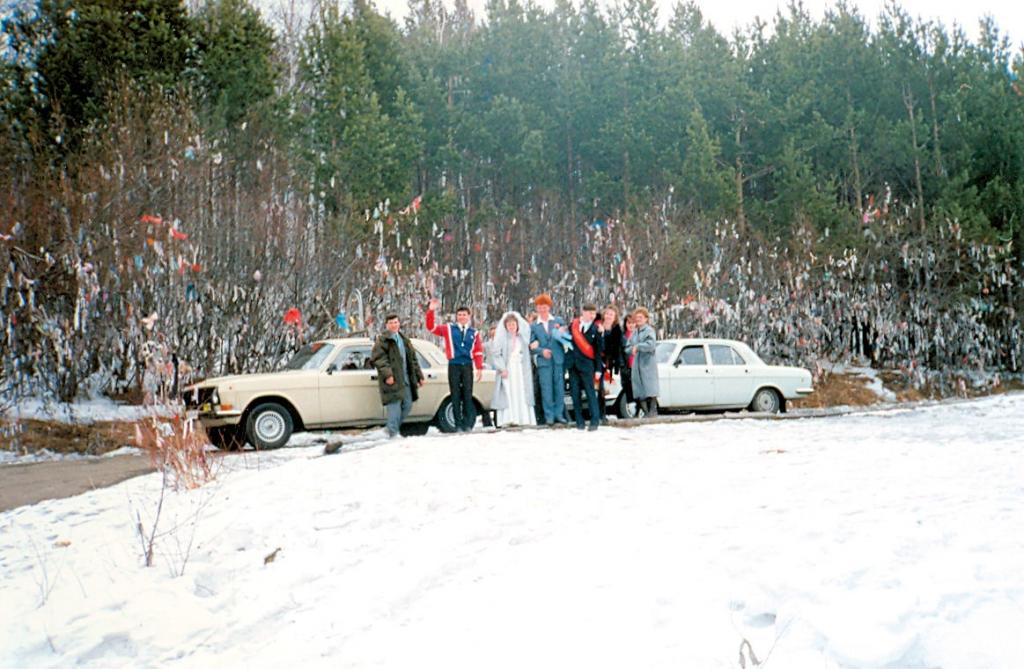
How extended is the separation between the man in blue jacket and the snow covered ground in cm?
392

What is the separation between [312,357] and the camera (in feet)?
45.4

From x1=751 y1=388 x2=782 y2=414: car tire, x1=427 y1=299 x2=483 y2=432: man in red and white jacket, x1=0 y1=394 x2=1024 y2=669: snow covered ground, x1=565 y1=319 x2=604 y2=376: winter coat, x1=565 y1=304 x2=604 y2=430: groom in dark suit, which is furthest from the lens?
x1=751 y1=388 x2=782 y2=414: car tire

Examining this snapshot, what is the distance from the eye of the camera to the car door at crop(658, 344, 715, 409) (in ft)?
55.8

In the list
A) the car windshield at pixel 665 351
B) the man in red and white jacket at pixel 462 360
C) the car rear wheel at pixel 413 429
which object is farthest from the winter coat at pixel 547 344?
the car windshield at pixel 665 351

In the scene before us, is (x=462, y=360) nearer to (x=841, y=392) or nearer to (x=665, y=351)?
(x=665, y=351)

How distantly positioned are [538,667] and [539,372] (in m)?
9.09

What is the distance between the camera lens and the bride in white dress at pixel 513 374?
13.6 metres

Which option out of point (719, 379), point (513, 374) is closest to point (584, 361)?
point (513, 374)

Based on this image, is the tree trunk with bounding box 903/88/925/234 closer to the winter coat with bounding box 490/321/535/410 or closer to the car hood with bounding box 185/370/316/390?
the winter coat with bounding box 490/321/535/410

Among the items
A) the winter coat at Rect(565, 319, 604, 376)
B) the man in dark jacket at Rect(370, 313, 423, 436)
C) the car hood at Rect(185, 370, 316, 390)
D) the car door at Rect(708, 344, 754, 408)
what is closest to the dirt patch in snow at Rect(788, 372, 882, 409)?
the car door at Rect(708, 344, 754, 408)

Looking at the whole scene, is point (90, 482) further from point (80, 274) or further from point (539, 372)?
point (80, 274)

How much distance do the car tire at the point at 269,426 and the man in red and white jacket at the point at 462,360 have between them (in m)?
2.29

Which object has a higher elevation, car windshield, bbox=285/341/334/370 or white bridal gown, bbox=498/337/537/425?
car windshield, bbox=285/341/334/370

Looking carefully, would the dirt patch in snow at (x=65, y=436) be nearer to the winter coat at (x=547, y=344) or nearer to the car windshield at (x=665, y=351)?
the winter coat at (x=547, y=344)
